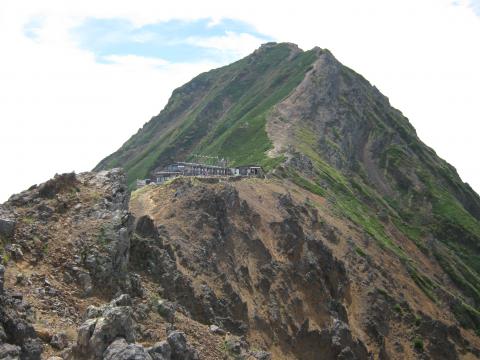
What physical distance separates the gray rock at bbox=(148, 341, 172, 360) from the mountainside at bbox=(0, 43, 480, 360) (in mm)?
116

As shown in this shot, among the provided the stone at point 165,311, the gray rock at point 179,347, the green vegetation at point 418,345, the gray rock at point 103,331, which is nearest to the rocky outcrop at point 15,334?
the gray rock at point 103,331

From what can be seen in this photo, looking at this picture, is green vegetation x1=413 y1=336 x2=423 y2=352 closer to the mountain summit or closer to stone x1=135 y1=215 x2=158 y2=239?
the mountain summit

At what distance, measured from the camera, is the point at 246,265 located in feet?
220

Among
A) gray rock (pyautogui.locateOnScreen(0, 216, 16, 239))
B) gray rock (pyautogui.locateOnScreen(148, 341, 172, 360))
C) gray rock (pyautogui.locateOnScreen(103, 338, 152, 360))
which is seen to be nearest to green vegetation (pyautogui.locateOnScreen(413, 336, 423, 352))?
gray rock (pyautogui.locateOnScreen(148, 341, 172, 360))

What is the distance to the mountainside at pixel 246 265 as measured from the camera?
92.3 ft

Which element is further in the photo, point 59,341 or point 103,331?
point 59,341

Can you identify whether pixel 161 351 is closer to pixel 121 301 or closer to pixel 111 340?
pixel 111 340

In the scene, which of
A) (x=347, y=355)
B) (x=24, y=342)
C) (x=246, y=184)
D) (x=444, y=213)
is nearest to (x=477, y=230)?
(x=444, y=213)

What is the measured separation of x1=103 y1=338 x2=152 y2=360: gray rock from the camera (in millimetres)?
22547

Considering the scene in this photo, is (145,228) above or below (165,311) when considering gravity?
above

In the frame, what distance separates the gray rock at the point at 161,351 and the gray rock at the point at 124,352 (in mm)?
1806

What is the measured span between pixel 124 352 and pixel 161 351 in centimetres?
320

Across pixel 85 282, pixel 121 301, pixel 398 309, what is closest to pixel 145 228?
pixel 85 282

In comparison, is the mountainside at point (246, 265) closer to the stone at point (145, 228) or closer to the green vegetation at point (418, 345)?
the stone at point (145, 228)
